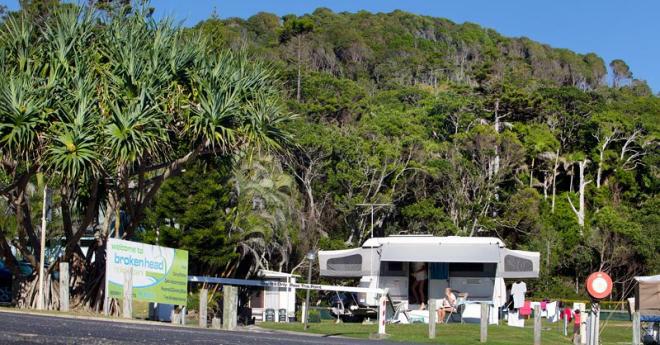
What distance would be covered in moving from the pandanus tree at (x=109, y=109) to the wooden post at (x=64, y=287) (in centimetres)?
123

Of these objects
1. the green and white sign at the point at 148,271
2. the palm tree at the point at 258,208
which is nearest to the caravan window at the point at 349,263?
the palm tree at the point at 258,208

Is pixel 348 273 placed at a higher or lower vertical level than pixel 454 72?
lower

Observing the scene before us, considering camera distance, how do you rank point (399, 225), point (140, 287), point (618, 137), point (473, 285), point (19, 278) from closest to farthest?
point (140, 287) < point (19, 278) < point (473, 285) < point (399, 225) < point (618, 137)

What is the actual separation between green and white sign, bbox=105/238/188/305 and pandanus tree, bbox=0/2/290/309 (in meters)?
2.02

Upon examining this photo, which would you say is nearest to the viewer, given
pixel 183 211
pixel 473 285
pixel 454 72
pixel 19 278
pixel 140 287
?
pixel 140 287

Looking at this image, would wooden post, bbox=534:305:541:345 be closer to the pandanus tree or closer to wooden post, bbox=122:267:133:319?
the pandanus tree

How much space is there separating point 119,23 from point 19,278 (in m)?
6.57

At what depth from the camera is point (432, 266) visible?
1259 inches

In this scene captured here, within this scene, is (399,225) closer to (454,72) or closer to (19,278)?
(19,278)

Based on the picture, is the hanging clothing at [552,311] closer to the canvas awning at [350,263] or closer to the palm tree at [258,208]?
the canvas awning at [350,263]

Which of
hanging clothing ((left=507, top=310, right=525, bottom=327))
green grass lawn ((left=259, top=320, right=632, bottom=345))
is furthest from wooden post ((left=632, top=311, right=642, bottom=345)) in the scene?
hanging clothing ((left=507, top=310, right=525, bottom=327))

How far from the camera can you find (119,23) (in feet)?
78.5

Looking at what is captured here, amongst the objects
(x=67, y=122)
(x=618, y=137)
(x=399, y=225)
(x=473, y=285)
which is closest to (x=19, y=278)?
(x=67, y=122)

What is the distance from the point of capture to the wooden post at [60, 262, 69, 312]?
21.3 meters
